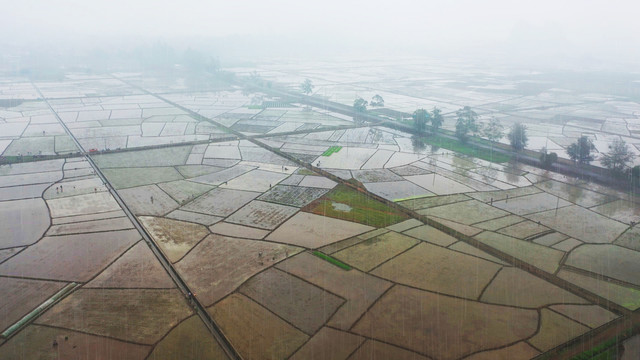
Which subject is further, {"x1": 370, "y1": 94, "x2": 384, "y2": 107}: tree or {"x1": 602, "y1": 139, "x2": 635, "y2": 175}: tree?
{"x1": 370, "y1": 94, "x2": 384, "y2": 107}: tree

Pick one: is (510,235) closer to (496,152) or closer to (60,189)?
(496,152)

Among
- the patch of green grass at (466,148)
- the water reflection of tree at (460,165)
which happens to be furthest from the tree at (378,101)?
the water reflection of tree at (460,165)

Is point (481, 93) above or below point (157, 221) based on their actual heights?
above

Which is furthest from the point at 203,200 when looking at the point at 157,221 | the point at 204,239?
the point at 204,239

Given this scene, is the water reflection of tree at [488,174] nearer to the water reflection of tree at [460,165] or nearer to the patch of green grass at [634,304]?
the water reflection of tree at [460,165]

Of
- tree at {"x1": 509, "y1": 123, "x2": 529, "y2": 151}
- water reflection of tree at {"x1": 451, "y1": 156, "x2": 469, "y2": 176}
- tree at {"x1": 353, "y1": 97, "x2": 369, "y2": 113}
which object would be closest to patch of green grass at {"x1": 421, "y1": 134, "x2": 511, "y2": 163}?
tree at {"x1": 509, "y1": 123, "x2": 529, "y2": 151}

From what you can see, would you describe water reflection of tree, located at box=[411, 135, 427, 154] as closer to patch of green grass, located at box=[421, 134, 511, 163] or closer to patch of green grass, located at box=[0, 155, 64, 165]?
patch of green grass, located at box=[421, 134, 511, 163]
